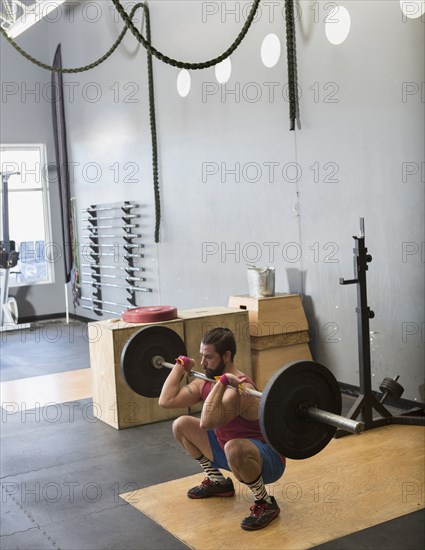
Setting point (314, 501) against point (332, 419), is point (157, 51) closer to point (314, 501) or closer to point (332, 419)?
point (314, 501)

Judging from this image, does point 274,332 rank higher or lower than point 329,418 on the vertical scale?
lower

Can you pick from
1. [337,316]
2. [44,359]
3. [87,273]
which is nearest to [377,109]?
[337,316]

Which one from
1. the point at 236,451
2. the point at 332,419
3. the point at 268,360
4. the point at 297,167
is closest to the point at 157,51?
the point at 297,167

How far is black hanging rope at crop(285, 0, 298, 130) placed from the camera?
4.95 m

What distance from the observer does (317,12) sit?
4.79 meters

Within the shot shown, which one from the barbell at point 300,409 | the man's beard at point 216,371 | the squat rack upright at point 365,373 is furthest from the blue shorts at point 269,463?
the squat rack upright at point 365,373

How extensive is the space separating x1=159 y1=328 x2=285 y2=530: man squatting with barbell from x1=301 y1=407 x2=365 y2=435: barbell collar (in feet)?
1.69

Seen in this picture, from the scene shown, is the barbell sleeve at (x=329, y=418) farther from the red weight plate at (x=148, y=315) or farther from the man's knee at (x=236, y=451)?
the red weight plate at (x=148, y=315)

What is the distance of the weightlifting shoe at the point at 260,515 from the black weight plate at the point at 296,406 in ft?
2.65

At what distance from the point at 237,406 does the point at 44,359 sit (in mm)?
4233

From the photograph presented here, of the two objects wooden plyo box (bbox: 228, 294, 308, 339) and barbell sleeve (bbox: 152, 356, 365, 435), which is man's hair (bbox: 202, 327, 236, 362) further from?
wooden plyo box (bbox: 228, 294, 308, 339)

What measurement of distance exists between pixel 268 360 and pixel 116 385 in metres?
1.11

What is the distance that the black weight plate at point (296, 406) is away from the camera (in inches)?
84.0

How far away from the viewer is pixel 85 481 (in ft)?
11.5
